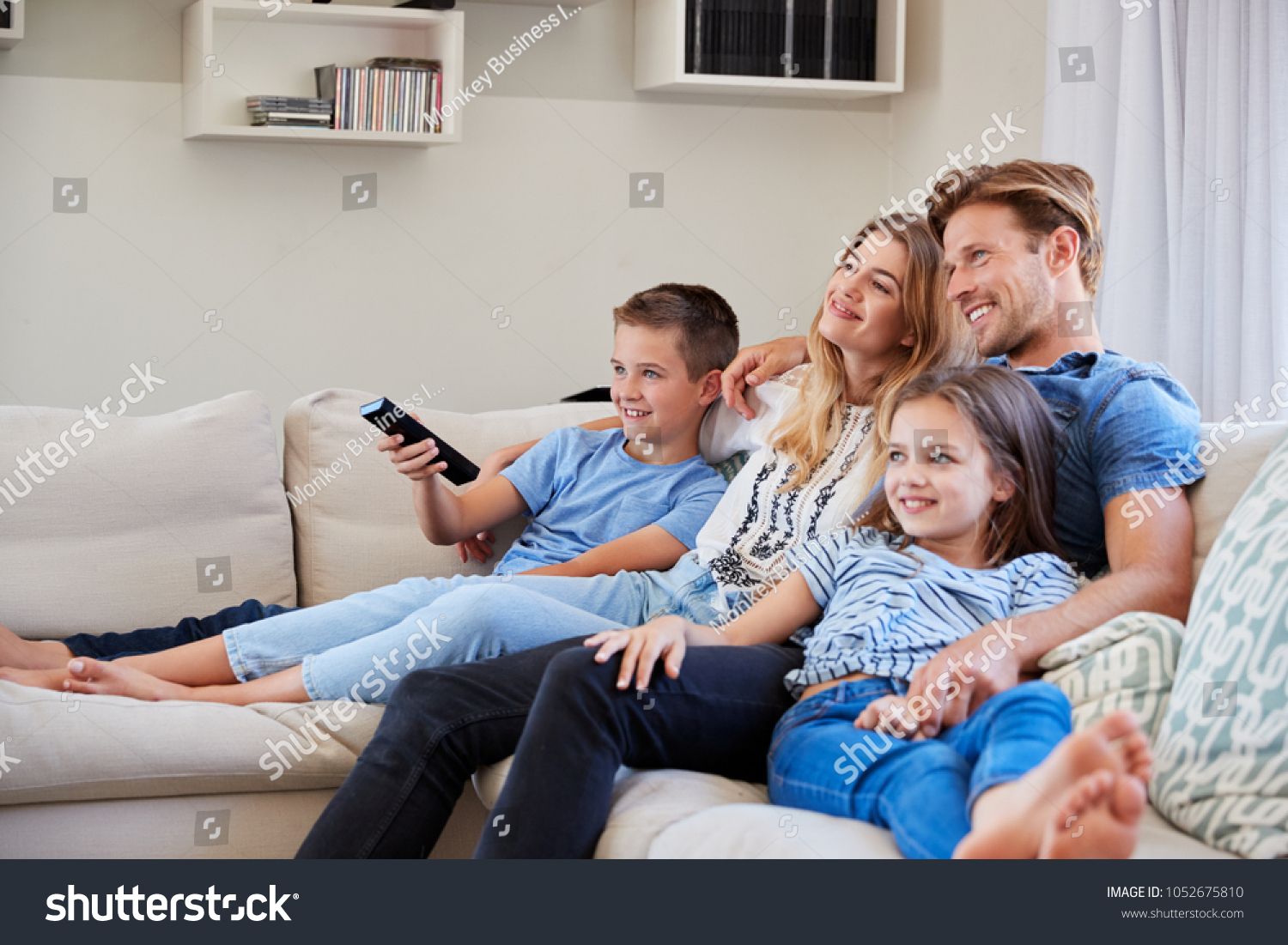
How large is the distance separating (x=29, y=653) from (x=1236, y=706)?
5.24ft

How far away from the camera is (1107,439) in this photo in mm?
1506

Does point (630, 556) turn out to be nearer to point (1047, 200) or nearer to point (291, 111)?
point (1047, 200)

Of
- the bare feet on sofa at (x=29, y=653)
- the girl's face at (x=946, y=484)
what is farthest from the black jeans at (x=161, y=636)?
the girl's face at (x=946, y=484)

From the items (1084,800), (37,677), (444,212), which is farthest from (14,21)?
(1084,800)

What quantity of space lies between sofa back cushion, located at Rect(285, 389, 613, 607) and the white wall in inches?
28.7

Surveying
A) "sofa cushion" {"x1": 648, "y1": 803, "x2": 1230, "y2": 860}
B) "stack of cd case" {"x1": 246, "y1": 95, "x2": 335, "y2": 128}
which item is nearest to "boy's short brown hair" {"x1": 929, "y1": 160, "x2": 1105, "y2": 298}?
"sofa cushion" {"x1": 648, "y1": 803, "x2": 1230, "y2": 860}

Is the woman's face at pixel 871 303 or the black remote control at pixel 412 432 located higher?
the woman's face at pixel 871 303

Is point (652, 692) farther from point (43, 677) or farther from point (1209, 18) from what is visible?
point (1209, 18)

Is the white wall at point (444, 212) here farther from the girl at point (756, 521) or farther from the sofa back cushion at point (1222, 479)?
the sofa back cushion at point (1222, 479)

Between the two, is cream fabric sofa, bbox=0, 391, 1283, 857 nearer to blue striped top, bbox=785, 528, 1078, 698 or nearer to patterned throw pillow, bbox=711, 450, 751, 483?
blue striped top, bbox=785, 528, 1078, 698

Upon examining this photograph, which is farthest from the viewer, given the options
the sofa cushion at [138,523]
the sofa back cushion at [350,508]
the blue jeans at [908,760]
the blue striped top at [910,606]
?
the sofa back cushion at [350,508]

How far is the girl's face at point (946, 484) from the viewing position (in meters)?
1.43

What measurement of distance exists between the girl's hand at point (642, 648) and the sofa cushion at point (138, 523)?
1007 millimetres
